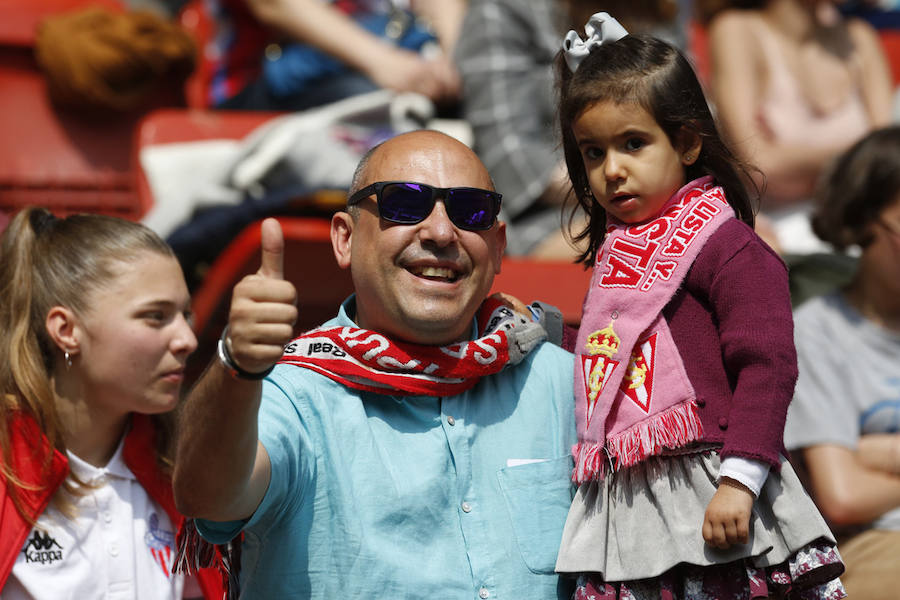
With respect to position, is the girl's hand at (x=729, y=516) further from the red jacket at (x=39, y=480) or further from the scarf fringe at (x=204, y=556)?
the red jacket at (x=39, y=480)

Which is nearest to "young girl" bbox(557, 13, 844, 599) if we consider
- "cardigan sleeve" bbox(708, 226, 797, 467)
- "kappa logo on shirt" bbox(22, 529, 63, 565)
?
"cardigan sleeve" bbox(708, 226, 797, 467)

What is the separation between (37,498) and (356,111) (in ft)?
5.47

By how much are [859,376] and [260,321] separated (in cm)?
199

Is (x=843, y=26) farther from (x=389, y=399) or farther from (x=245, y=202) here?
(x=389, y=399)

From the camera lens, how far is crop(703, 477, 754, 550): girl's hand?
170 cm

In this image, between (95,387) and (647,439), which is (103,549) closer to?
(95,387)

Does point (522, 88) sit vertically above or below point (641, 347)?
above

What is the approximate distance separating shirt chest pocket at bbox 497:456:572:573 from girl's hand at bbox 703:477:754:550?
31 cm

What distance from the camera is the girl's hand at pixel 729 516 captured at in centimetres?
170

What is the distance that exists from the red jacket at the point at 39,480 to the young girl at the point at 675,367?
0.83 metres

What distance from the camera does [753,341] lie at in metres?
1.76

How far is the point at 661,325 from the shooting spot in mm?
1882

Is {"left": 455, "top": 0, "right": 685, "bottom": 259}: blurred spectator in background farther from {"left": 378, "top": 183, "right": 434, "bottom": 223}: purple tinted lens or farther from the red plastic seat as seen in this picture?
{"left": 378, "top": 183, "right": 434, "bottom": 223}: purple tinted lens

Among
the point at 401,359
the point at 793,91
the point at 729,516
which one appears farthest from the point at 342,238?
the point at 793,91
